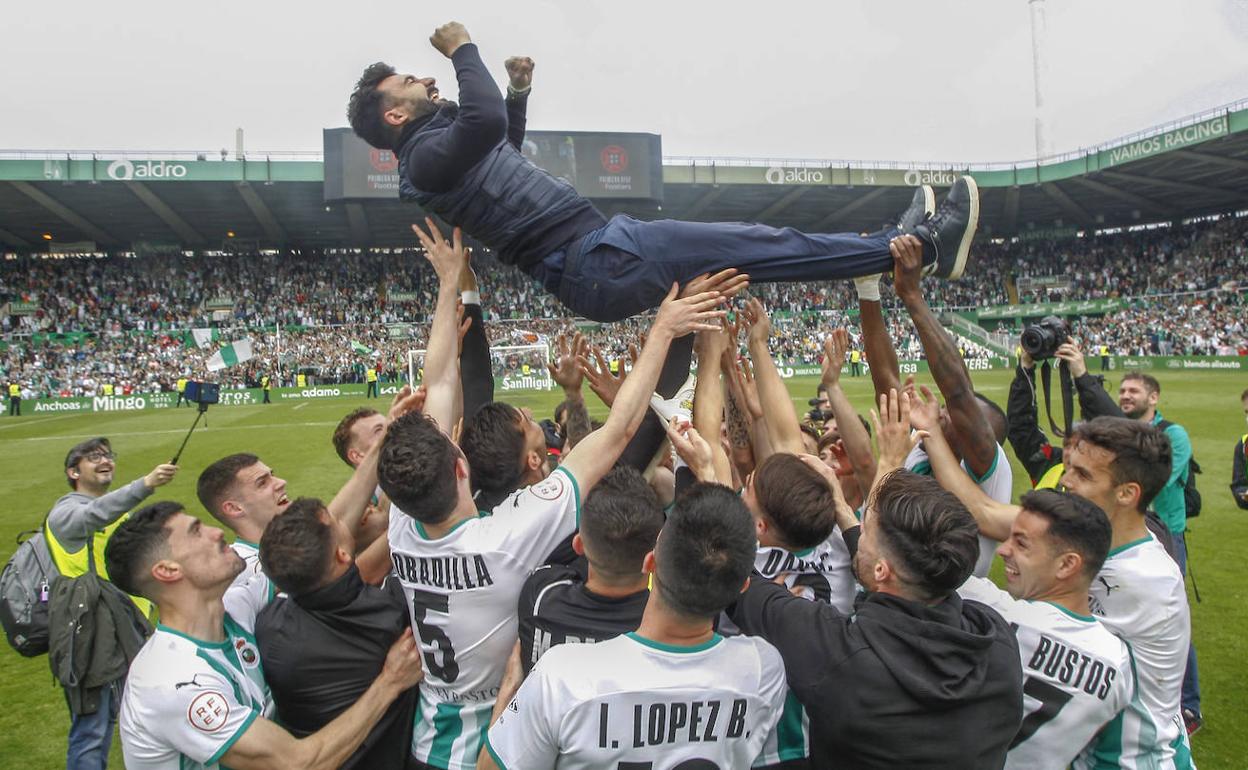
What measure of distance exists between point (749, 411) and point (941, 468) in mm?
1244

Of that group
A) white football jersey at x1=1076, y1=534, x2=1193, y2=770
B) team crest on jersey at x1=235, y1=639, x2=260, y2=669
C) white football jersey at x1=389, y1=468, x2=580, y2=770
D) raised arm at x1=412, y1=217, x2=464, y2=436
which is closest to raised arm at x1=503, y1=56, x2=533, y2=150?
raised arm at x1=412, y1=217, x2=464, y2=436

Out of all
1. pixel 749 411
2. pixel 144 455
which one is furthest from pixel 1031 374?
pixel 144 455

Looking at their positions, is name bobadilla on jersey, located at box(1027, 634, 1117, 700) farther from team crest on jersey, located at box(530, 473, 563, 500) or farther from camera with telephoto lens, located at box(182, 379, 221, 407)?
camera with telephoto lens, located at box(182, 379, 221, 407)

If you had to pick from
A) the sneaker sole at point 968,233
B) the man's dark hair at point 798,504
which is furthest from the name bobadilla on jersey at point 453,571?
the sneaker sole at point 968,233

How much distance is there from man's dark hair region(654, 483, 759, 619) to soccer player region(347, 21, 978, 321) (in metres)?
1.48

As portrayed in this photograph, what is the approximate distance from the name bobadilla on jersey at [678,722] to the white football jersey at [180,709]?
3.86 ft

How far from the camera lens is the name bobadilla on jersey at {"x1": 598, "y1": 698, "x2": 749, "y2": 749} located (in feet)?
6.22

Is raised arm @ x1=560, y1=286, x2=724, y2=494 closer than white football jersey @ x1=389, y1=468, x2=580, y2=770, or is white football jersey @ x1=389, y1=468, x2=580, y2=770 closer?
white football jersey @ x1=389, y1=468, x2=580, y2=770

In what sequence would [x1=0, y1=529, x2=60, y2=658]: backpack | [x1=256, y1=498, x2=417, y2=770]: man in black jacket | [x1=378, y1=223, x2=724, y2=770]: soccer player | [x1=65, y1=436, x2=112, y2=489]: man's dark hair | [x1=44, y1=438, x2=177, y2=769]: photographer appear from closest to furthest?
[x1=378, y1=223, x2=724, y2=770]: soccer player
[x1=256, y1=498, x2=417, y2=770]: man in black jacket
[x1=44, y1=438, x2=177, y2=769]: photographer
[x1=0, y1=529, x2=60, y2=658]: backpack
[x1=65, y1=436, x2=112, y2=489]: man's dark hair

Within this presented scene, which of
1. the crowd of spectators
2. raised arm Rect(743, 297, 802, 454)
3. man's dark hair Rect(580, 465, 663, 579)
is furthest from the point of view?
the crowd of spectators

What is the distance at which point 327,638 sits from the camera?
8.40ft

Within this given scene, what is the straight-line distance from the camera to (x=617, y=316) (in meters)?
3.49

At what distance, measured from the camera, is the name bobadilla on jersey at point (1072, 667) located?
2.32 metres

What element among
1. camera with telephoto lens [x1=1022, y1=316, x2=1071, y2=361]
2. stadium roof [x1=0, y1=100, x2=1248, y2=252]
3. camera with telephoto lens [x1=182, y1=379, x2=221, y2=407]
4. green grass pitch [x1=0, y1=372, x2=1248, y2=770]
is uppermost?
stadium roof [x1=0, y1=100, x2=1248, y2=252]
